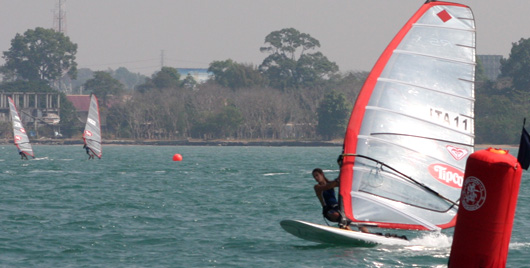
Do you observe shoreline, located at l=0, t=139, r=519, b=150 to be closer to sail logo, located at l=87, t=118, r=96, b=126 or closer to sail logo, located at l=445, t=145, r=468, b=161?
sail logo, located at l=87, t=118, r=96, b=126

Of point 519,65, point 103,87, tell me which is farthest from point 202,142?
point 519,65

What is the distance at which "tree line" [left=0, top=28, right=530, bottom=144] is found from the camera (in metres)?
116

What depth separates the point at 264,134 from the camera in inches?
4966

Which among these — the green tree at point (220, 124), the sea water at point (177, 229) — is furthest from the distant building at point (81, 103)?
the sea water at point (177, 229)

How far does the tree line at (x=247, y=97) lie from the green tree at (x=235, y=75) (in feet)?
0.53

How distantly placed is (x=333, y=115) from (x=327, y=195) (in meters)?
103

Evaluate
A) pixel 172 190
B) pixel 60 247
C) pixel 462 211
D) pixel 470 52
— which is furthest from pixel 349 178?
pixel 172 190

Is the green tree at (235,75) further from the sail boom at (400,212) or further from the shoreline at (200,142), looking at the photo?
the sail boom at (400,212)

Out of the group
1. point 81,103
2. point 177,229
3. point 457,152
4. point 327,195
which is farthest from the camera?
point 81,103

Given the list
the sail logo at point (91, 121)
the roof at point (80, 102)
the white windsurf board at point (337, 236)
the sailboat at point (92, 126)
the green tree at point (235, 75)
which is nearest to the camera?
the white windsurf board at point (337, 236)

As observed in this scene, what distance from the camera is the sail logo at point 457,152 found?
46.9 ft

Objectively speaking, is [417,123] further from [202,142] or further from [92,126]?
[202,142]

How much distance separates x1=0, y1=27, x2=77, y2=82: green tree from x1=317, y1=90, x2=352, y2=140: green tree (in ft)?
188

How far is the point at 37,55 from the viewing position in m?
153
